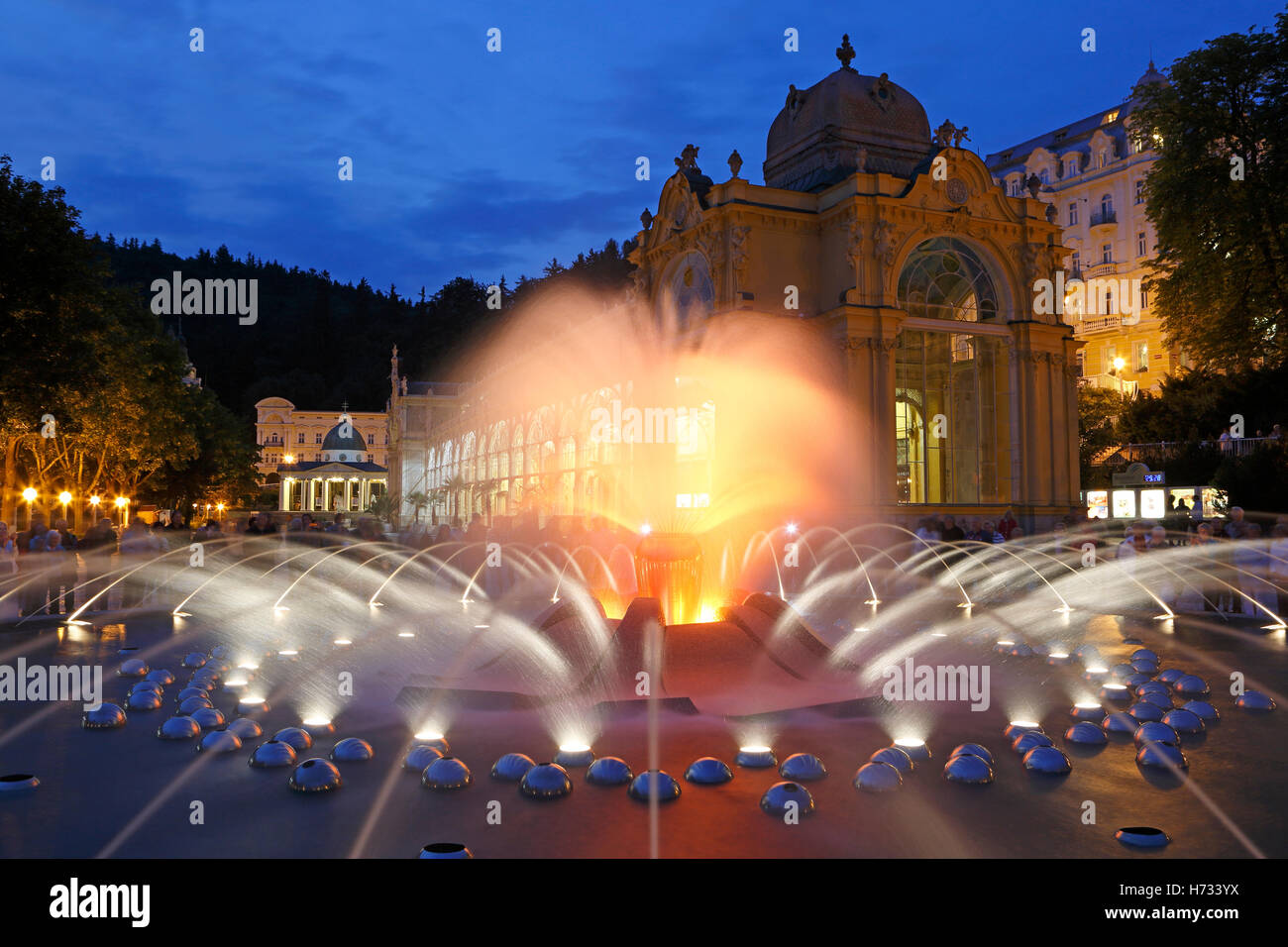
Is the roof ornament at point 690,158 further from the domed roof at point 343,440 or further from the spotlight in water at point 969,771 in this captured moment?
the domed roof at point 343,440

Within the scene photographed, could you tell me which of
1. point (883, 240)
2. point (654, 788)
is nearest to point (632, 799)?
point (654, 788)

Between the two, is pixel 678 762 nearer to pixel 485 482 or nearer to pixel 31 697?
pixel 31 697

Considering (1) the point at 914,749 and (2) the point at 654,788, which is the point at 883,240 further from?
(2) the point at 654,788

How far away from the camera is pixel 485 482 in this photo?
76312 mm

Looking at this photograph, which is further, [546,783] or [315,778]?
[315,778]

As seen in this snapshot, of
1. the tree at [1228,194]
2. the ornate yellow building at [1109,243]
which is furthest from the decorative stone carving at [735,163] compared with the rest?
the ornate yellow building at [1109,243]

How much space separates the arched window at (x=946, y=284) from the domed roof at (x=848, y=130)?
4314 mm

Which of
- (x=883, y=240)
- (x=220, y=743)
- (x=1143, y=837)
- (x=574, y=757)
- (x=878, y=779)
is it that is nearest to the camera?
(x=1143, y=837)

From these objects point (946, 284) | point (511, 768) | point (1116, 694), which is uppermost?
point (946, 284)

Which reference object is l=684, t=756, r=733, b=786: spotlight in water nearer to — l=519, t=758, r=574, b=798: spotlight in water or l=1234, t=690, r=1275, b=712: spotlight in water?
l=519, t=758, r=574, b=798: spotlight in water

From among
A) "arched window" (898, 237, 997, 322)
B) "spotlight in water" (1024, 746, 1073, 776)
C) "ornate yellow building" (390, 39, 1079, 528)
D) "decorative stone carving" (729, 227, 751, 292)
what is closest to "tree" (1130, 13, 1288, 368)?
"ornate yellow building" (390, 39, 1079, 528)

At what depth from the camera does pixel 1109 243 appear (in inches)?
2889

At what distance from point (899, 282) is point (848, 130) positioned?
7369 mm
